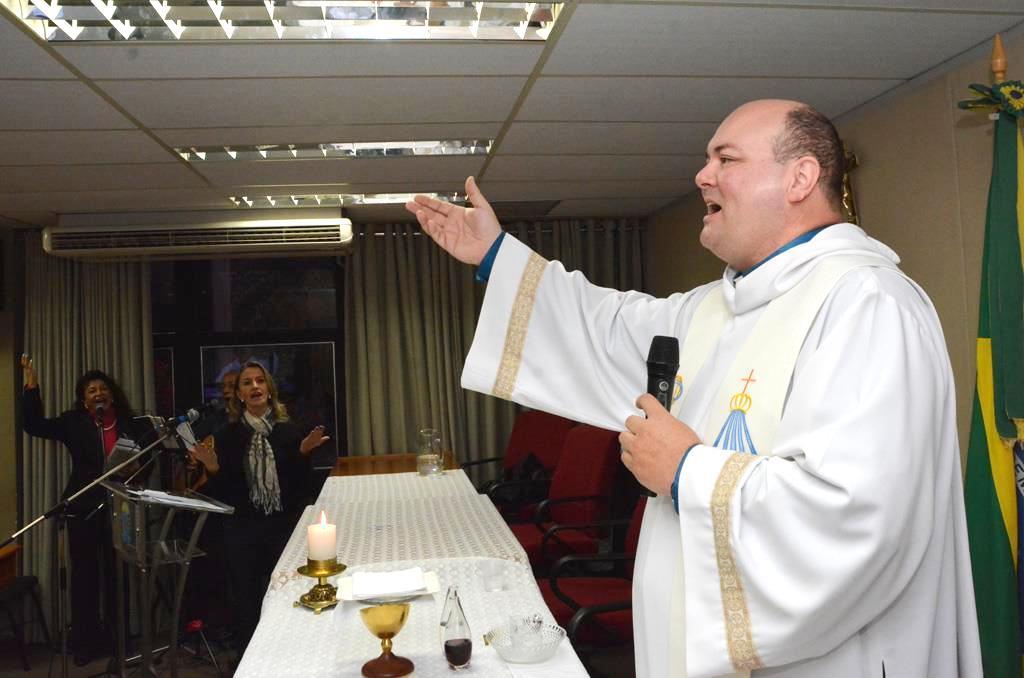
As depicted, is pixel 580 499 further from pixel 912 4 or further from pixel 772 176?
pixel 772 176

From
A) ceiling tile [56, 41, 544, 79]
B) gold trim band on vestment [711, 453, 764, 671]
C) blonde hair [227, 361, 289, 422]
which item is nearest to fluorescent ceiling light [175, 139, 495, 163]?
ceiling tile [56, 41, 544, 79]

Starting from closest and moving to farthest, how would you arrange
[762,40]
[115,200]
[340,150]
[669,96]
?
[762,40] < [669,96] < [340,150] < [115,200]

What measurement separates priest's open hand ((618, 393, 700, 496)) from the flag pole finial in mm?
1541

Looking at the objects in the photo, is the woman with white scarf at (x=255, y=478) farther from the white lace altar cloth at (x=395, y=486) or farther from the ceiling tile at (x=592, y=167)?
the ceiling tile at (x=592, y=167)

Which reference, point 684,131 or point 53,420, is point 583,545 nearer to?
point 684,131

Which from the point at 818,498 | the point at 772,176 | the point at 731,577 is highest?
the point at 772,176

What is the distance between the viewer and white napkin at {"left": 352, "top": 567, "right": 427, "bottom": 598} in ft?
5.68

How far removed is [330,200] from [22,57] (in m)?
2.40

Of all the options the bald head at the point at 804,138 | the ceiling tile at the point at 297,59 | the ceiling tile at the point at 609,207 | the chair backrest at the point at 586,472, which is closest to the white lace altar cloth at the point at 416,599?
the chair backrest at the point at 586,472

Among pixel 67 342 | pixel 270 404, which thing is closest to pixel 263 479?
pixel 270 404

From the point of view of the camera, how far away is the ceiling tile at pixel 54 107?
260 cm

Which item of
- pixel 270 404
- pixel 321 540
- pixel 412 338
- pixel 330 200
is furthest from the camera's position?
pixel 412 338

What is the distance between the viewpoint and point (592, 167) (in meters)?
4.03

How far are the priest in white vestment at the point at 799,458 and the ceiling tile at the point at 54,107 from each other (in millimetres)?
2039
